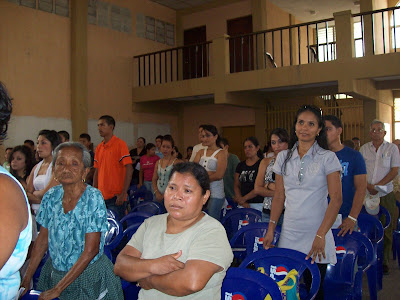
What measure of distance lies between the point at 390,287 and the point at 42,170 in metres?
3.44

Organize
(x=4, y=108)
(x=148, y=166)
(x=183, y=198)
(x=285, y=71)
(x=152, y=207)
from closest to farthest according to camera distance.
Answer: (x=4, y=108), (x=183, y=198), (x=152, y=207), (x=148, y=166), (x=285, y=71)

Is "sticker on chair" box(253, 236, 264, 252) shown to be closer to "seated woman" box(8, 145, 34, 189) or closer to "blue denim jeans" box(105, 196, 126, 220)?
"blue denim jeans" box(105, 196, 126, 220)

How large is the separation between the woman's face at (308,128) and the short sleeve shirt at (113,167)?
2.48m

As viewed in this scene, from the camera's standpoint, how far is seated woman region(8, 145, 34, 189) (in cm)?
404

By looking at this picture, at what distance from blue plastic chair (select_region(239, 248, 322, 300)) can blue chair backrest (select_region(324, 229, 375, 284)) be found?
1.39ft

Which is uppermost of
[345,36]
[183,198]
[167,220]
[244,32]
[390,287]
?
[244,32]

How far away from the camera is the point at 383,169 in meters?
4.54

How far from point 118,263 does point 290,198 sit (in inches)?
49.3

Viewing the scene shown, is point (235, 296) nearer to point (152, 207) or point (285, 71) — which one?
point (152, 207)

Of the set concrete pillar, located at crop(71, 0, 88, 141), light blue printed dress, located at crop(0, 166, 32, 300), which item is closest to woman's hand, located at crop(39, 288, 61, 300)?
light blue printed dress, located at crop(0, 166, 32, 300)

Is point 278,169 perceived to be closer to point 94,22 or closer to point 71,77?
point 71,77

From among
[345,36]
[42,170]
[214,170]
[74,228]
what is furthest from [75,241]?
[345,36]

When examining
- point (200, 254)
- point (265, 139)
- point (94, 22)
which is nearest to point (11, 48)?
point (94, 22)

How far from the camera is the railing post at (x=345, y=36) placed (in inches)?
320
